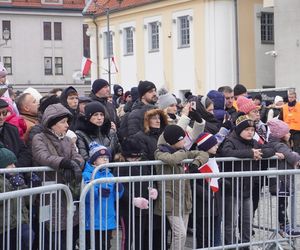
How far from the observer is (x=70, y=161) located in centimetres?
744

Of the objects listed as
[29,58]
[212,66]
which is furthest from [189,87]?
[29,58]

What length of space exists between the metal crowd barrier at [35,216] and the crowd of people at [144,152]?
0.04 m

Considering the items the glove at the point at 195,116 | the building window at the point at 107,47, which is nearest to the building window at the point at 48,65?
the building window at the point at 107,47

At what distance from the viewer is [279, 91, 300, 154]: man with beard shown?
722 inches

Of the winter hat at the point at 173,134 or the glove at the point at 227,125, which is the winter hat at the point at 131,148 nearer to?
the winter hat at the point at 173,134

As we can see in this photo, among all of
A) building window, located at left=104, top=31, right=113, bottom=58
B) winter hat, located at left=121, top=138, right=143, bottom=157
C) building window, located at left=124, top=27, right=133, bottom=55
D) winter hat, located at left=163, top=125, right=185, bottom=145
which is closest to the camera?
winter hat, located at left=163, top=125, right=185, bottom=145

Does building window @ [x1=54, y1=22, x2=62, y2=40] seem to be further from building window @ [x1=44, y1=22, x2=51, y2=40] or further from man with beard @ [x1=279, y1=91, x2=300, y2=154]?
man with beard @ [x1=279, y1=91, x2=300, y2=154]

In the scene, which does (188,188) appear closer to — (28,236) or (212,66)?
(28,236)

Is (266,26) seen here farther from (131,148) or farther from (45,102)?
(131,148)

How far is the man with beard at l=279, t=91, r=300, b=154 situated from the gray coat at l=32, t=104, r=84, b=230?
37.3 feet

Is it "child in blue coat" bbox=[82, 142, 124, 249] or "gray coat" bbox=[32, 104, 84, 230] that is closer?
"child in blue coat" bbox=[82, 142, 124, 249]

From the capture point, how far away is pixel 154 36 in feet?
137

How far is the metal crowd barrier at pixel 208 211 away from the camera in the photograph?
724cm

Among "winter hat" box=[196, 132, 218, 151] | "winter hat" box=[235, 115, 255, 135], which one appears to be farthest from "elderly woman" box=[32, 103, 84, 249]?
"winter hat" box=[235, 115, 255, 135]
